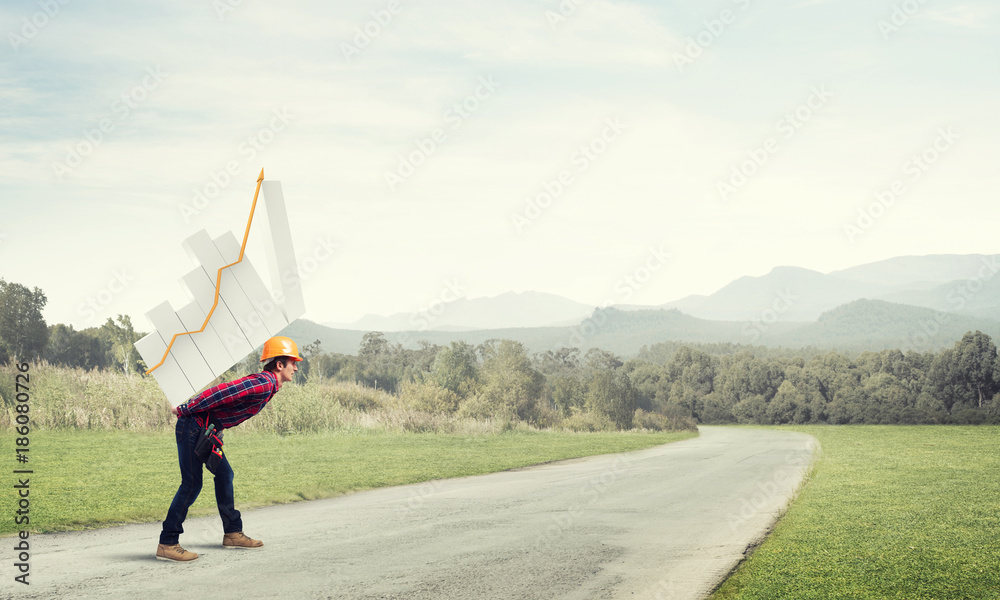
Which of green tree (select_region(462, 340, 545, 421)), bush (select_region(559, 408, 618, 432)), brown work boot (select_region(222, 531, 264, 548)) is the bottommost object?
bush (select_region(559, 408, 618, 432))

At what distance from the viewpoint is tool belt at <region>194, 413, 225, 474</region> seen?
7426 mm

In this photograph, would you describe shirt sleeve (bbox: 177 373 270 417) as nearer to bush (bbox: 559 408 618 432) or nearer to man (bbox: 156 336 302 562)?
man (bbox: 156 336 302 562)

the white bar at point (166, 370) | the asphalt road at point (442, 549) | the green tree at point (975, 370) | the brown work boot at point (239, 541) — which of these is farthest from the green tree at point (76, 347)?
the green tree at point (975, 370)

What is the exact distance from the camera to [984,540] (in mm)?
9453

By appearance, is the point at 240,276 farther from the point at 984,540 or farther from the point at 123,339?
the point at 123,339

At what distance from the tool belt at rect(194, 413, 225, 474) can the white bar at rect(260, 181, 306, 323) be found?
5.66 feet

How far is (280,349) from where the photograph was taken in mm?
7715

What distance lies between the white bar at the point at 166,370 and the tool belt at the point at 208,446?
2.36ft

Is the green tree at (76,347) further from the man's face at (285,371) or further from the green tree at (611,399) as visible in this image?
the man's face at (285,371)

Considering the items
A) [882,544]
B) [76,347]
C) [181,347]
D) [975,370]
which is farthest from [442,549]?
[975,370]

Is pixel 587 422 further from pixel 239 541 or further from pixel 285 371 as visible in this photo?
pixel 285 371

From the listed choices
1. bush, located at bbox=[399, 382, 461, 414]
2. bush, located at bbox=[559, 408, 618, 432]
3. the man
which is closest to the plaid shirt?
the man

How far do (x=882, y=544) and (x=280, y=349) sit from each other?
835 cm

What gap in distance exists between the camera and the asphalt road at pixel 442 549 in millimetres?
6531
